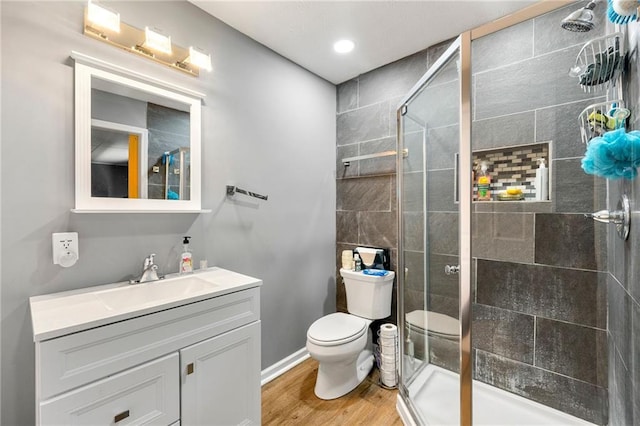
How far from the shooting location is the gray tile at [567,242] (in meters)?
1.47

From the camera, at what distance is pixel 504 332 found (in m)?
1.75

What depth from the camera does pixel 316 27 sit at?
1872 mm

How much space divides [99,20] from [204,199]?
97cm

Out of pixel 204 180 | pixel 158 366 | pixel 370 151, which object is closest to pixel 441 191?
pixel 370 151

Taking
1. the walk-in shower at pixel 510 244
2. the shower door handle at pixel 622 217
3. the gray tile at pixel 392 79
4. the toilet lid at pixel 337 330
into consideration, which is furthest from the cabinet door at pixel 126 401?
the gray tile at pixel 392 79

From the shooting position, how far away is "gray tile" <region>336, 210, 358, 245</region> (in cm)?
254

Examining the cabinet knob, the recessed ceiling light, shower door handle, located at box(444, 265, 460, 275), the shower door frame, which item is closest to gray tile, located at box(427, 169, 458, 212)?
shower door handle, located at box(444, 265, 460, 275)

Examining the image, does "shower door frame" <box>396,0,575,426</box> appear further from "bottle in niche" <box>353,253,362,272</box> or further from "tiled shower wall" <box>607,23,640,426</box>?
"bottle in niche" <box>353,253,362,272</box>

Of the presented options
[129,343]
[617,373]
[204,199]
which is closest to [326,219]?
[204,199]

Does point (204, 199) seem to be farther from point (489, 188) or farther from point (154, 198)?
point (489, 188)

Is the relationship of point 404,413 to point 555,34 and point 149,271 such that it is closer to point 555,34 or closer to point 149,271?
point 149,271

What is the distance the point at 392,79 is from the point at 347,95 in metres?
0.45

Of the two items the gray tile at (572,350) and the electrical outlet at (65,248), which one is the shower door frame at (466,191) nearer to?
the gray tile at (572,350)

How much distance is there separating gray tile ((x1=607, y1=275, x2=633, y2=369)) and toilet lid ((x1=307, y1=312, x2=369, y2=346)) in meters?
1.25
